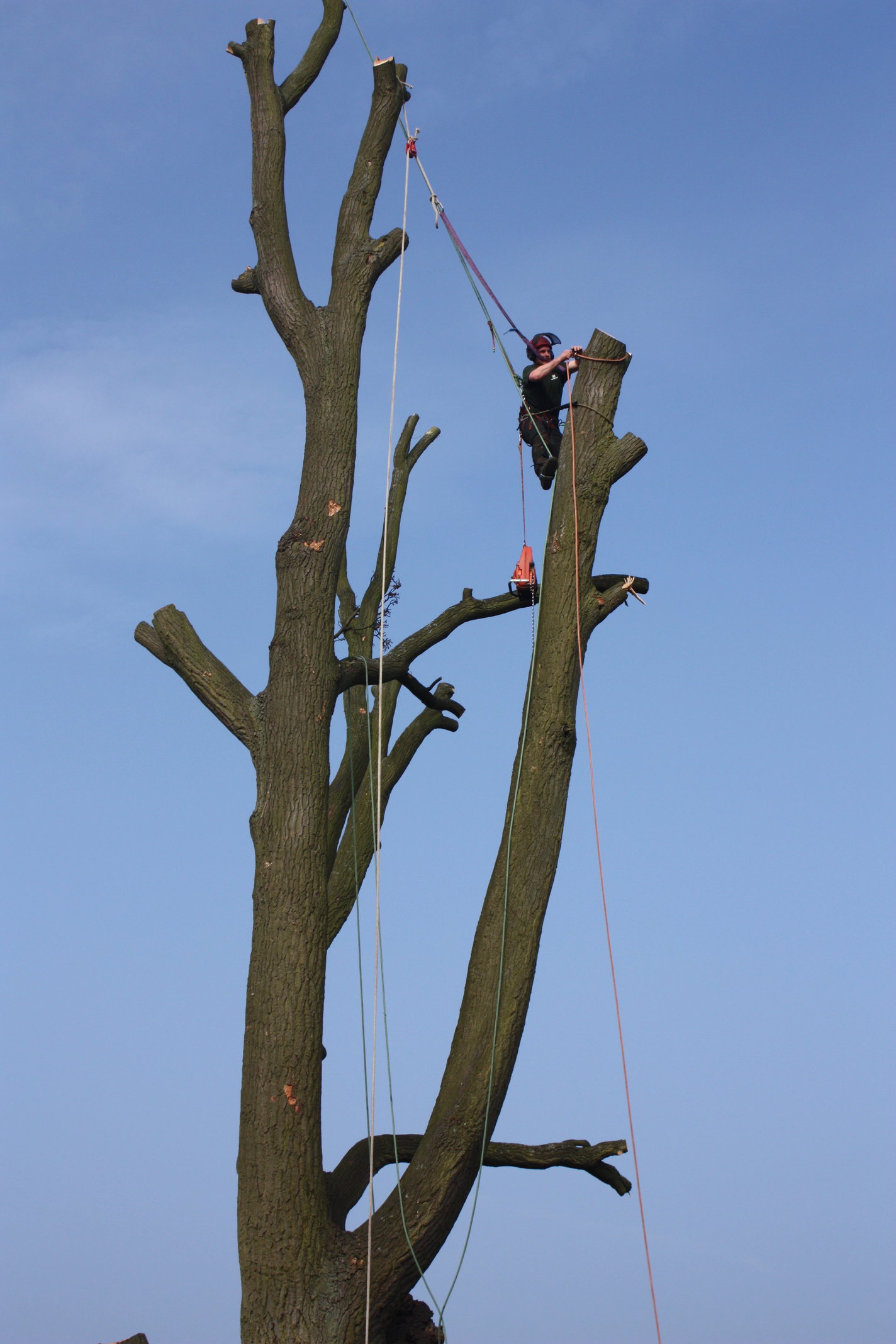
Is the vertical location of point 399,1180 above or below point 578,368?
below

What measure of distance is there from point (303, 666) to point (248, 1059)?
55.2 inches

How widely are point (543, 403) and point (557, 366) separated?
1.44 feet

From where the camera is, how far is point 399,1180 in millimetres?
3930

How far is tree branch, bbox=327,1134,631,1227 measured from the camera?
4.23 m

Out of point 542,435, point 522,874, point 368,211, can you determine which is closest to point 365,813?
point 522,874

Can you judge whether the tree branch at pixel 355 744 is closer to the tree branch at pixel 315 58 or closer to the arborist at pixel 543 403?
the arborist at pixel 543 403

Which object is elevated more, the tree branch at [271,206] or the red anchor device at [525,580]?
the tree branch at [271,206]

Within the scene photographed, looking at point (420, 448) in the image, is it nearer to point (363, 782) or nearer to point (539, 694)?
point (363, 782)

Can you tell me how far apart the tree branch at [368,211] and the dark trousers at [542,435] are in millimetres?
1089

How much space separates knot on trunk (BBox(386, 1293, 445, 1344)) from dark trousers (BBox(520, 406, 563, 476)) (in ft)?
12.4

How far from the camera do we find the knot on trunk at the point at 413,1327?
3994 mm

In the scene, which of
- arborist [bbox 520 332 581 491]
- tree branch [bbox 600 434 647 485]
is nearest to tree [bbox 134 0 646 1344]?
tree branch [bbox 600 434 647 485]

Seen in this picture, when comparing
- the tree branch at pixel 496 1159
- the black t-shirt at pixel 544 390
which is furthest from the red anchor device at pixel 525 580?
the tree branch at pixel 496 1159

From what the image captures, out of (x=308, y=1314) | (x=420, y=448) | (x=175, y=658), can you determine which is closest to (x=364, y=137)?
(x=420, y=448)
